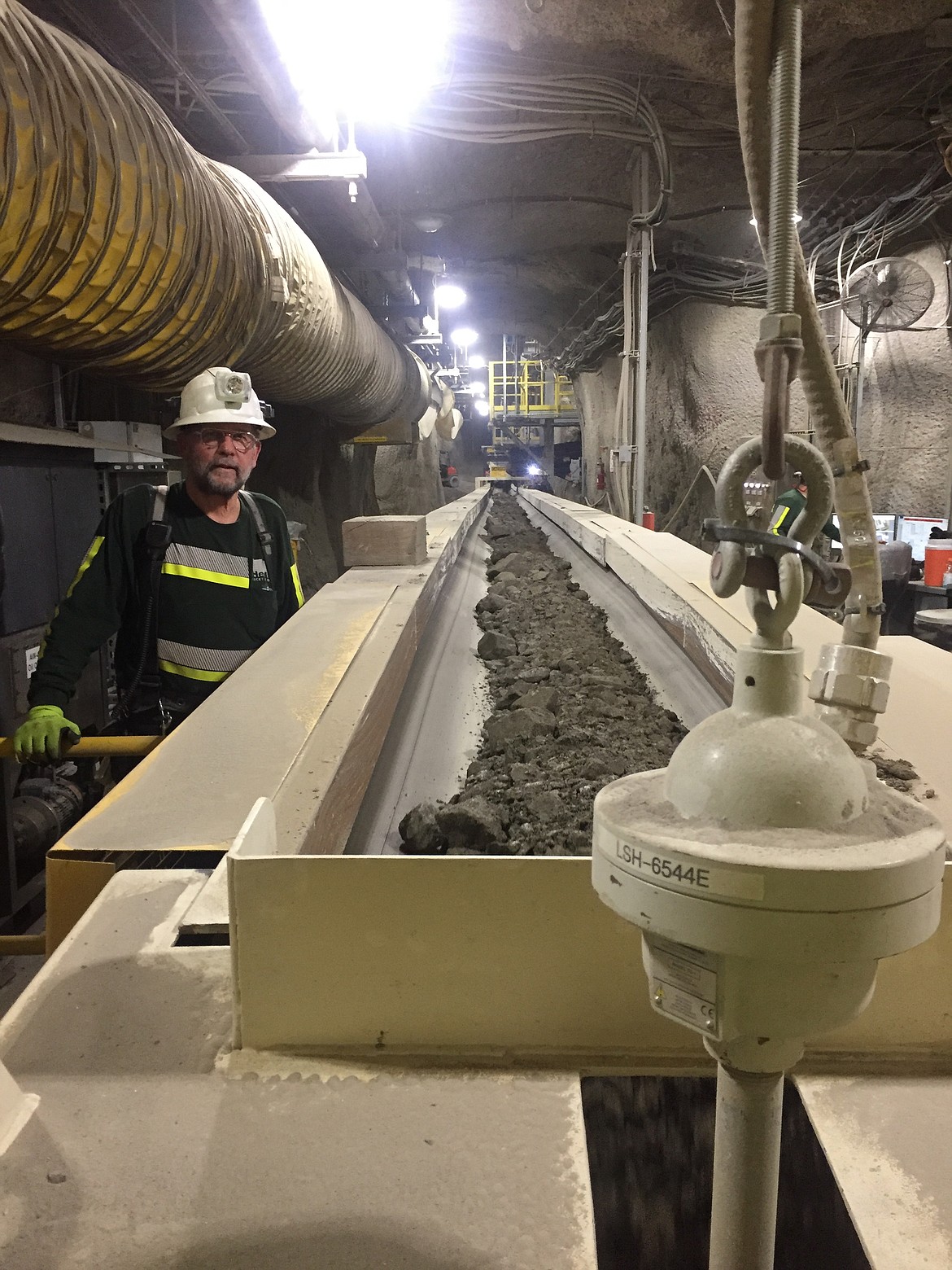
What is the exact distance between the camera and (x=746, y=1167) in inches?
26.9

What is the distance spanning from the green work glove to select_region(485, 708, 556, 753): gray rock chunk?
3.84 ft

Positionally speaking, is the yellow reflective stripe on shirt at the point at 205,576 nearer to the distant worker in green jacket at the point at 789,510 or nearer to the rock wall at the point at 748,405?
the distant worker in green jacket at the point at 789,510

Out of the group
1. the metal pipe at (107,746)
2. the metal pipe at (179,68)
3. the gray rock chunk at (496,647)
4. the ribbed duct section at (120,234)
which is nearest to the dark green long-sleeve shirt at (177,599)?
the metal pipe at (107,746)

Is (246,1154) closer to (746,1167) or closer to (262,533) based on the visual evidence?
(746,1167)

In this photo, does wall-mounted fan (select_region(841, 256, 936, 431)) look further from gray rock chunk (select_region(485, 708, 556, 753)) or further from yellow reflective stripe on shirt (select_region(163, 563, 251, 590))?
yellow reflective stripe on shirt (select_region(163, 563, 251, 590))

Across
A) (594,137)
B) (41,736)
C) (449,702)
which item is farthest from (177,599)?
(594,137)

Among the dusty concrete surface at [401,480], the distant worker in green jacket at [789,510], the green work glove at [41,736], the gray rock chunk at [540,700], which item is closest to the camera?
the distant worker in green jacket at [789,510]

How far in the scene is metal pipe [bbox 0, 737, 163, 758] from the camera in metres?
1.98

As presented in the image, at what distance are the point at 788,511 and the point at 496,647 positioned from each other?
4.17 ft

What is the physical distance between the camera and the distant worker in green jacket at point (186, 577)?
8.27 ft

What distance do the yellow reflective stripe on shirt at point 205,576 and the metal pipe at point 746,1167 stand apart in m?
2.28

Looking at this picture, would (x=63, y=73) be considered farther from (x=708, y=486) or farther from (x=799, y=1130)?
(x=708, y=486)

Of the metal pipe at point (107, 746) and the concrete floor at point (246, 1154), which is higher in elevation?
the metal pipe at point (107, 746)

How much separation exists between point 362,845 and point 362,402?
4.79 metres
